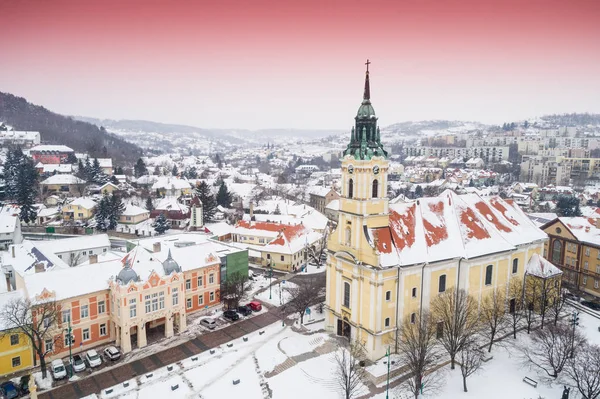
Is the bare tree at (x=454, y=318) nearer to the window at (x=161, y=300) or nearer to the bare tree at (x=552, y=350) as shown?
the bare tree at (x=552, y=350)

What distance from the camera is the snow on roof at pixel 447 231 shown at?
3359cm

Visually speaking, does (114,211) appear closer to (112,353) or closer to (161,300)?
(161,300)

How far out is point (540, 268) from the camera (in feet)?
128

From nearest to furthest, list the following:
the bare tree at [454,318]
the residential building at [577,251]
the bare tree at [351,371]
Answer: the bare tree at [351,371], the bare tree at [454,318], the residential building at [577,251]

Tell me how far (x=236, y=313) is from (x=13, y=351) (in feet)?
58.8

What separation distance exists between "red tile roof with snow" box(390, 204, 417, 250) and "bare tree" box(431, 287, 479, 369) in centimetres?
531

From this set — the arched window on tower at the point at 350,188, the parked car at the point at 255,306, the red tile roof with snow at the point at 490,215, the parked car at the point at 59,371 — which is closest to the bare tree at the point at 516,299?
the red tile roof with snow at the point at 490,215

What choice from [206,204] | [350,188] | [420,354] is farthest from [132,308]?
[206,204]

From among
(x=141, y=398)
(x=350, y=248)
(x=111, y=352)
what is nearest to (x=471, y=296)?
(x=350, y=248)

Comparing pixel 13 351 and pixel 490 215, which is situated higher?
pixel 490 215

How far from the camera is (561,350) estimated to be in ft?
96.0

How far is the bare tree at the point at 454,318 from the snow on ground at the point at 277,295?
16.8m

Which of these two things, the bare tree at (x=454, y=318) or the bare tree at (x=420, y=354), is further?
the bare tree at (x=454, y=318)

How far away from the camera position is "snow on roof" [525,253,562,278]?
38562 millimetres
